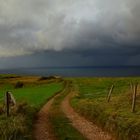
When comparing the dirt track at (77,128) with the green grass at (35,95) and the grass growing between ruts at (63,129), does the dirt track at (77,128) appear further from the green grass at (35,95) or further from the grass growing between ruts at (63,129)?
the green grass at (35,95)

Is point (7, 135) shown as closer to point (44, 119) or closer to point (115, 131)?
point (115, 131)

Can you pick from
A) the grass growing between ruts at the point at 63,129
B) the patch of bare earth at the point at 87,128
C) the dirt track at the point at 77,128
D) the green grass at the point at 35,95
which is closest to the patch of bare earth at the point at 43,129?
the dirt track at the point at 77,128

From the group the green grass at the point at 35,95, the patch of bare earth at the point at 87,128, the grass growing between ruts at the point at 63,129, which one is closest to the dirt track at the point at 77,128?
the patch of bare earth at the point at 87,128

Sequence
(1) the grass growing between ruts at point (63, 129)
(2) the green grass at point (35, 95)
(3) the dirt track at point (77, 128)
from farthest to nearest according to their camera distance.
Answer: (2) the green grass at point (35, 95) → (3) the dirt track at point (77, 128) → (1) the grass growing between ruts at point (63, 129)

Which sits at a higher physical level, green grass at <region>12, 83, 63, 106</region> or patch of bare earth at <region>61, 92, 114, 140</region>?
patch of bare earth at <region>61, 92, 114, 140</region>

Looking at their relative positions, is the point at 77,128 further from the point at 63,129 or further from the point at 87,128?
the point at 63,129

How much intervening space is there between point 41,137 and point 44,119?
9.84m

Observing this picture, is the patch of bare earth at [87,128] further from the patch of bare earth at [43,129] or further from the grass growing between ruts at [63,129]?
the patch of bare earth at [43,129]

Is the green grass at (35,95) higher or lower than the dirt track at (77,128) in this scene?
lower

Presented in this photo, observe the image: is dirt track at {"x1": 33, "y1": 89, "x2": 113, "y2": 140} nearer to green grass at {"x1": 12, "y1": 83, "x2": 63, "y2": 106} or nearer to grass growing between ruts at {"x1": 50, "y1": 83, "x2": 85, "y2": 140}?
grass growing between ruts at {"x1": 50, "y1": 83, "x2": 85, "y2": 140}

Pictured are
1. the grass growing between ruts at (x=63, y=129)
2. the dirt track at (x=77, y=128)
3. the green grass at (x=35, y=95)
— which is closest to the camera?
the grass growing between ruts at (x=63, y=129)

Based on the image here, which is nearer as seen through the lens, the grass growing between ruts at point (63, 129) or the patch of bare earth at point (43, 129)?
the grass growing between ruts at point (63, 129)

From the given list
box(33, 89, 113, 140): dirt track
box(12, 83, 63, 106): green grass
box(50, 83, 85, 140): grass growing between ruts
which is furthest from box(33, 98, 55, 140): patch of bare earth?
box(12, 83, 63, 106): green grass

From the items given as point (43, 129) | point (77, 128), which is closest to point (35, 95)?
point (43, 129)
